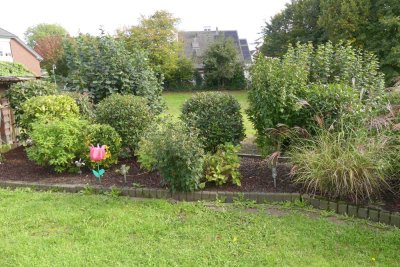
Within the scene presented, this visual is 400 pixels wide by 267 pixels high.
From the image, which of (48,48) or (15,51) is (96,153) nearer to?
(15,51)

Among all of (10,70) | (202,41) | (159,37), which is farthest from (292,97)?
(202,41)

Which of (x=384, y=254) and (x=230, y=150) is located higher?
(x=230, y=150)

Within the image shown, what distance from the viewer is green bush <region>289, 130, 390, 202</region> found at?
3.57 metres

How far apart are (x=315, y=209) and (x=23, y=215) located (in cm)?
331

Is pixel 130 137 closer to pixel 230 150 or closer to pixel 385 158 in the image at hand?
pixel 230 150

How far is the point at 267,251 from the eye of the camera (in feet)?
9.43

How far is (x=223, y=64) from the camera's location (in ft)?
83.3

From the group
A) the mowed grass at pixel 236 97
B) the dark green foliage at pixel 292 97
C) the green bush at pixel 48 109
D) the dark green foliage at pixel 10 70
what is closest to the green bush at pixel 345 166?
the dark green foliage at pixel 292 97

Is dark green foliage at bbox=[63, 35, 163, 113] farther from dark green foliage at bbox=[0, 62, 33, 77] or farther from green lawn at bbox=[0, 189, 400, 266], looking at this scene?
dark green foliage at bbox=[0, 62, 33, 77]

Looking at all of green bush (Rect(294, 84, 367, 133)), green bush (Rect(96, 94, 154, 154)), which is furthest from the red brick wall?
green bush (Rect(294, 84, 367, 133))

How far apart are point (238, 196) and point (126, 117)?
8.11ft

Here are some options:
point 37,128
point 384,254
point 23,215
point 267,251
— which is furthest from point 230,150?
point 37,128

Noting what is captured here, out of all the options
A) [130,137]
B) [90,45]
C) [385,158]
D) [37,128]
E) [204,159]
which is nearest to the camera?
[385,158]

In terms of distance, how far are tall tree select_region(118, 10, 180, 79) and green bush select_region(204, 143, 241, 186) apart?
78.6 feet
